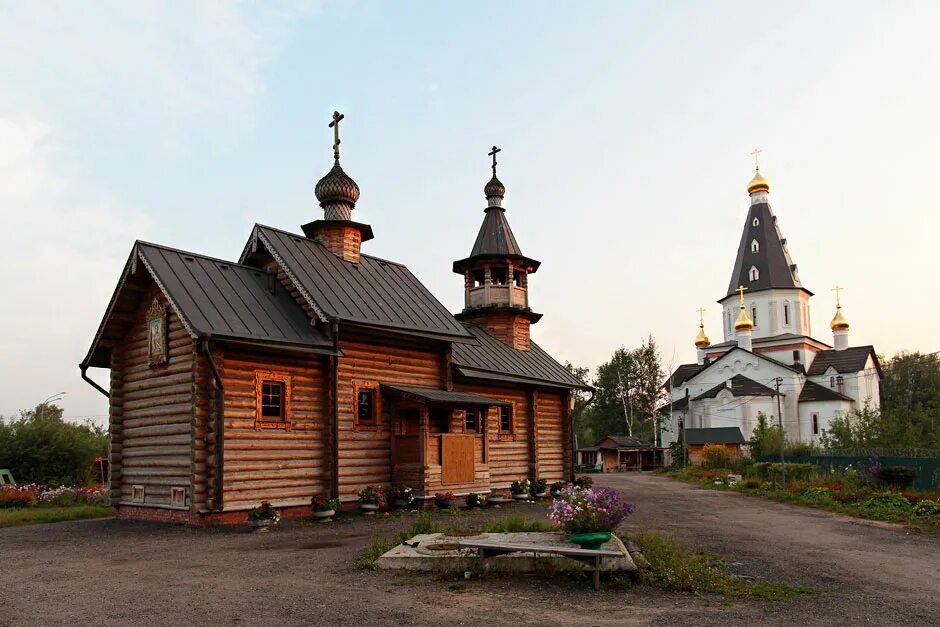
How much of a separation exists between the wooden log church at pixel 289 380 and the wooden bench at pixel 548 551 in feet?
23.5

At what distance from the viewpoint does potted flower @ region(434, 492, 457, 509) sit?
60.1ft

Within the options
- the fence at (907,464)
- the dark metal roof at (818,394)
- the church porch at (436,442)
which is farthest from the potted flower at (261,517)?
the dark metal roof at (818,394)

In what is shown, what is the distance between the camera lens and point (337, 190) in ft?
69.8

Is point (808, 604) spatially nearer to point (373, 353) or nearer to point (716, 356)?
point (373, 353)

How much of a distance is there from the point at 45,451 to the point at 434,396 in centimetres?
1554

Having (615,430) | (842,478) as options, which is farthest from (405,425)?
(615,430)

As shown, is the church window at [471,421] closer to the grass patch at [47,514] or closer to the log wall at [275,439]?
the log wall at [275,439]

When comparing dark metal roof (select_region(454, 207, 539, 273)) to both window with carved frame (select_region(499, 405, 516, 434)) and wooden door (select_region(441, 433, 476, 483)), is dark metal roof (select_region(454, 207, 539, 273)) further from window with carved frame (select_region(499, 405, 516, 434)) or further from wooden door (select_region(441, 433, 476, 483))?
wooden door (select_region(441, 433, 476, 483))

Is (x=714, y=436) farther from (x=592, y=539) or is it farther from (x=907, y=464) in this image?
(x=592, y=539)

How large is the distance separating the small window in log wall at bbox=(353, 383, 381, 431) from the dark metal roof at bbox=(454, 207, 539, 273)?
29.1ft

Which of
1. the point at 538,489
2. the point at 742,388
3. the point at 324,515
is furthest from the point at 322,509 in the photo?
the point at 742,388

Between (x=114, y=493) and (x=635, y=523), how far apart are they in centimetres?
1155

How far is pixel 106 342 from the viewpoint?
58.7ft

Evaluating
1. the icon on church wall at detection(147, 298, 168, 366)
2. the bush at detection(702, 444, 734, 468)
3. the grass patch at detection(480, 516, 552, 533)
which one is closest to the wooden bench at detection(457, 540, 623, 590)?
the grass patch at detection(480, 516, 552, 533)
